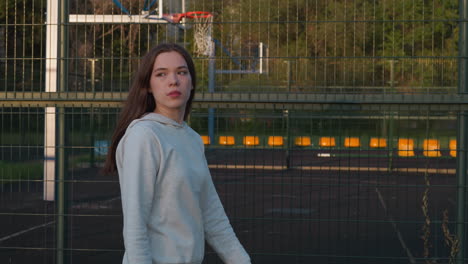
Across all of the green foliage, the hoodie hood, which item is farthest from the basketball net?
the hoodie hood

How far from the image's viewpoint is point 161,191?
2506 mm

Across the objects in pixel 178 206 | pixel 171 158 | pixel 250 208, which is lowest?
pixel 250 208

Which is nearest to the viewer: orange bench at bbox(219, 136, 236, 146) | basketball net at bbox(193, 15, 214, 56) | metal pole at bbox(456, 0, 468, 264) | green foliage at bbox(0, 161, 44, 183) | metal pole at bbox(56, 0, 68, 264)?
metal pole at bbox(456, 0, 468, 264)

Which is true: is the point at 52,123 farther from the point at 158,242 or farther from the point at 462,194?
the point at 158,242

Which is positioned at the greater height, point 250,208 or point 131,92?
point 131,92

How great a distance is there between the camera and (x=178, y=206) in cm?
252

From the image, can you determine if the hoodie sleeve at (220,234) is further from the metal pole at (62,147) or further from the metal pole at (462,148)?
the metal pole at (62,147)

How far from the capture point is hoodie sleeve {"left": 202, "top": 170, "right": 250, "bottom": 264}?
2.80 metres

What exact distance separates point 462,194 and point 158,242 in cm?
363

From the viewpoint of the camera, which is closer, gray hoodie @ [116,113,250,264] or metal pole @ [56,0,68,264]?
gray hoodie @ [116,113,250,264]

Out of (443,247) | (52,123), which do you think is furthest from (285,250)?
(52,123)

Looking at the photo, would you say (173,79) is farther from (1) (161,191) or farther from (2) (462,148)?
(2) (462,148)

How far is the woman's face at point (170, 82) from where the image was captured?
263 centimetres

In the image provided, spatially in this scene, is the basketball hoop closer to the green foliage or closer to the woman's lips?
the green foliage
